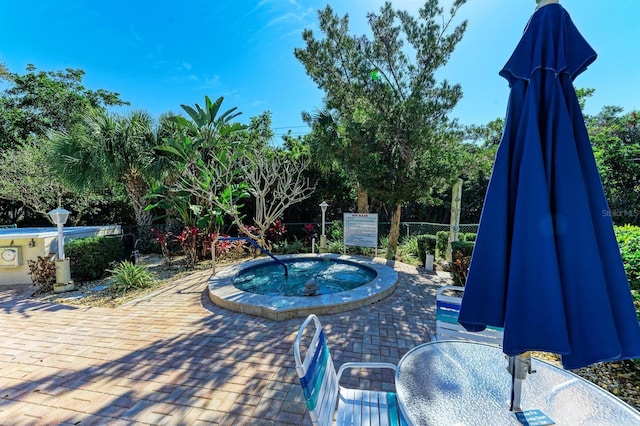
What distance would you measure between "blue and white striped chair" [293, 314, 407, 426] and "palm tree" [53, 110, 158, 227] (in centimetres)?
994

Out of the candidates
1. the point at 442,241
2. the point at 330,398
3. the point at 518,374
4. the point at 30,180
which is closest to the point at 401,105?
the point at 442,241

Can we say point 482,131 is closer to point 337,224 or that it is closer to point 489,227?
point 337,224

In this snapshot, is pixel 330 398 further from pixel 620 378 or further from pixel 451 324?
pixel 620 378

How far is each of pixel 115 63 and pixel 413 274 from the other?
17.1m

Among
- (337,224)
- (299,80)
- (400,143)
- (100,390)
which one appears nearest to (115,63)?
(299,80)

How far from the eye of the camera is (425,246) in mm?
8539

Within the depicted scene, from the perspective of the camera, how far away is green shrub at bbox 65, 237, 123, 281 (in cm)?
689

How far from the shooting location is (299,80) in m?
11.5

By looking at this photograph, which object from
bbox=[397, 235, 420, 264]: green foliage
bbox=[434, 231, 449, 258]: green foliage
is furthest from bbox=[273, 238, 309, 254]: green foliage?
bbox=[434, 231, 449, 258]: green foliage

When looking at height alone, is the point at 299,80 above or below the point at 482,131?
above

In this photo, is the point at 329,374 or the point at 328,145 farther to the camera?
the point at 328,145

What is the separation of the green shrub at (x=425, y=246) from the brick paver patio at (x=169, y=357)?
303cm

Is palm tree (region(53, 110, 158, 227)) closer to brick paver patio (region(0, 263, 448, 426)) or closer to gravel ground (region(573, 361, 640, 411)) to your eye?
brick paver patio (region(0, 263, 448, 426))

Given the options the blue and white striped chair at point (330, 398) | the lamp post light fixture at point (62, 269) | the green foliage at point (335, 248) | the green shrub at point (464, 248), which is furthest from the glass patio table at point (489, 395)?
the green foliage at point (335, 248)
